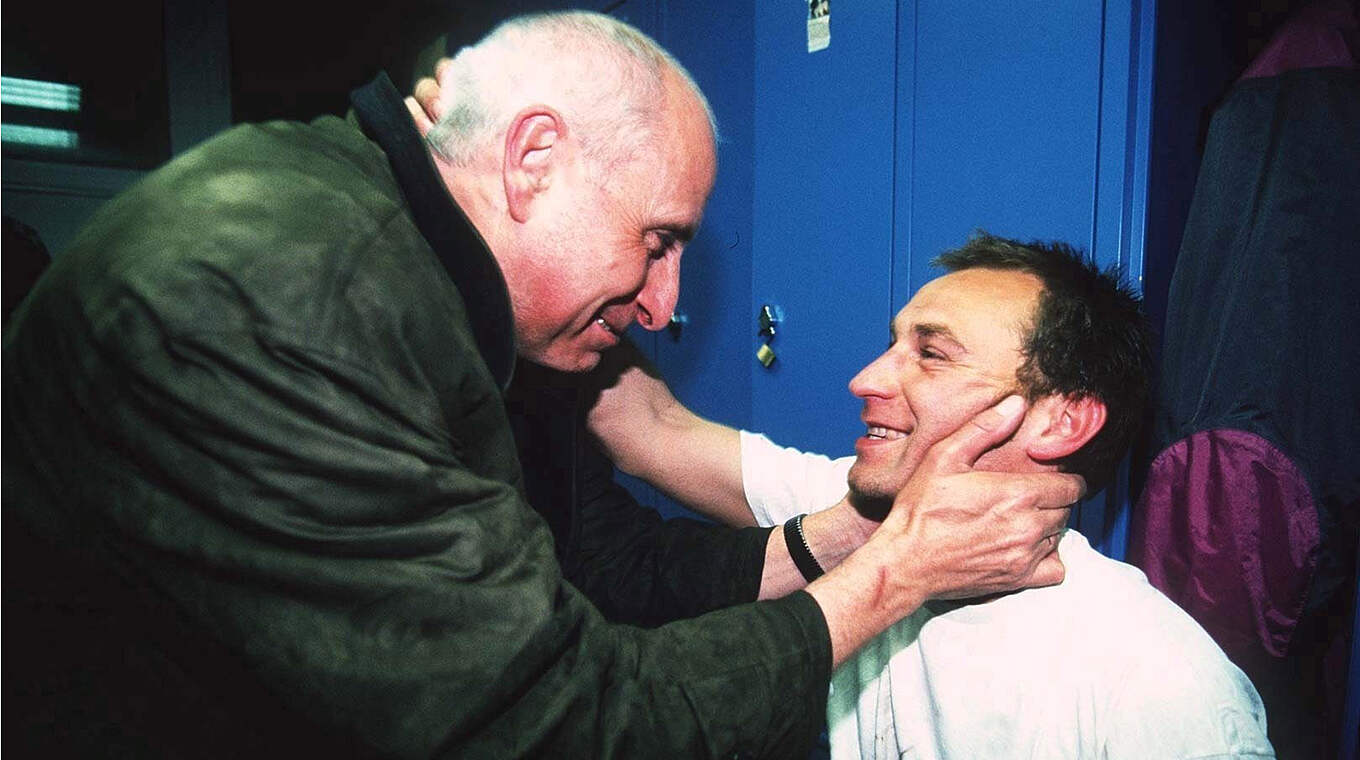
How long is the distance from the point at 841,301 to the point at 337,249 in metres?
1.51

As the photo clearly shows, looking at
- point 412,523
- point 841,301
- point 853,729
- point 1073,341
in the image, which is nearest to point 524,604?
point 412,523

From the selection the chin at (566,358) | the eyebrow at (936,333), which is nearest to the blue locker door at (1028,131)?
the eyebrow at (936,333)

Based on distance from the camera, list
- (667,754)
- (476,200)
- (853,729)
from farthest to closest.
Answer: (853,729)
(476,200)
(667,754)

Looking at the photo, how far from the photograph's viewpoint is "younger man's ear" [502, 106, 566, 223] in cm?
96

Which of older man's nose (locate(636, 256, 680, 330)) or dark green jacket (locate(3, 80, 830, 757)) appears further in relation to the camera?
older man's nose (locate(636, 256, 680, 330))

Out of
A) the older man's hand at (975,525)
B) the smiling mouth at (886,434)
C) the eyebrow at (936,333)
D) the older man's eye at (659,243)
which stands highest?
the older man's eye at (659,243)

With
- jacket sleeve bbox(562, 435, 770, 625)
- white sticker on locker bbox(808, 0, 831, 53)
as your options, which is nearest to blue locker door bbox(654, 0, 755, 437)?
white sticker on locker bbox(808, 0, 831, 53)

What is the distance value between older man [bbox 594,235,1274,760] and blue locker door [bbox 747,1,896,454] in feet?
1.58

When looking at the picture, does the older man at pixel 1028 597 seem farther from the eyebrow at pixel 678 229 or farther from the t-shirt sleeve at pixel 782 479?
the eyebrow at pixel 678 229

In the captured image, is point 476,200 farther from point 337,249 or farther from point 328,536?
point 328,536

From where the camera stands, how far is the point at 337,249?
686 millimetres

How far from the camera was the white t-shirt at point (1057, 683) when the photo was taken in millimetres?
995

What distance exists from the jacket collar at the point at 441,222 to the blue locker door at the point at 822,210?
4.02 ft

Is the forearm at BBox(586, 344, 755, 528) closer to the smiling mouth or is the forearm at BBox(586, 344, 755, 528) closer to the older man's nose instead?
the smiling mouth
